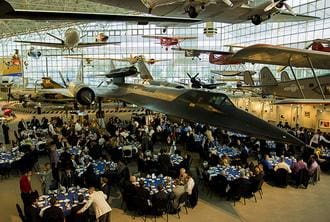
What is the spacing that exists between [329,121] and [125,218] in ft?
49.4

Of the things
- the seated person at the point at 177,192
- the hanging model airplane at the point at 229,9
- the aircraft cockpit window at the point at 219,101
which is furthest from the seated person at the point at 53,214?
the hanging model airplane at the point at 229,9

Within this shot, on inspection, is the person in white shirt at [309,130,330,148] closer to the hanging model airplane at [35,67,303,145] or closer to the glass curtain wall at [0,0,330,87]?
the hanging model airplane at [35,67,303,145]

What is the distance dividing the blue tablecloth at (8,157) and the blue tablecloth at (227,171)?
23.1 feet

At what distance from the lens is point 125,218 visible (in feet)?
25.8

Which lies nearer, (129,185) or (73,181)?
(129,185)

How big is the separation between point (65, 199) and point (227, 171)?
4855mm

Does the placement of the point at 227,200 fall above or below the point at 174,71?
below

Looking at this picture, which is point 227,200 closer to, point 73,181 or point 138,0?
point 73,181

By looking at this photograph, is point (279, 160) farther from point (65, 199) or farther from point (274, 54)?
point (65, 199)

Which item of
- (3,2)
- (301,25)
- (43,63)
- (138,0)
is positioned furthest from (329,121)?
(43,63)

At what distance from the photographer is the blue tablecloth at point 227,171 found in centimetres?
890

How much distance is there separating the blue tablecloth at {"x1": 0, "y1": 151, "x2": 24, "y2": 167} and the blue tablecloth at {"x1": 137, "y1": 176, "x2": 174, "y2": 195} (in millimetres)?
5393

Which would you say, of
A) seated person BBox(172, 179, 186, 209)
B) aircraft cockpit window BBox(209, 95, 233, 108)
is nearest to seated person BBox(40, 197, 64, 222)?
seated person BBox(172, 179, 186, 209)

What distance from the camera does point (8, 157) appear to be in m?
10.9
